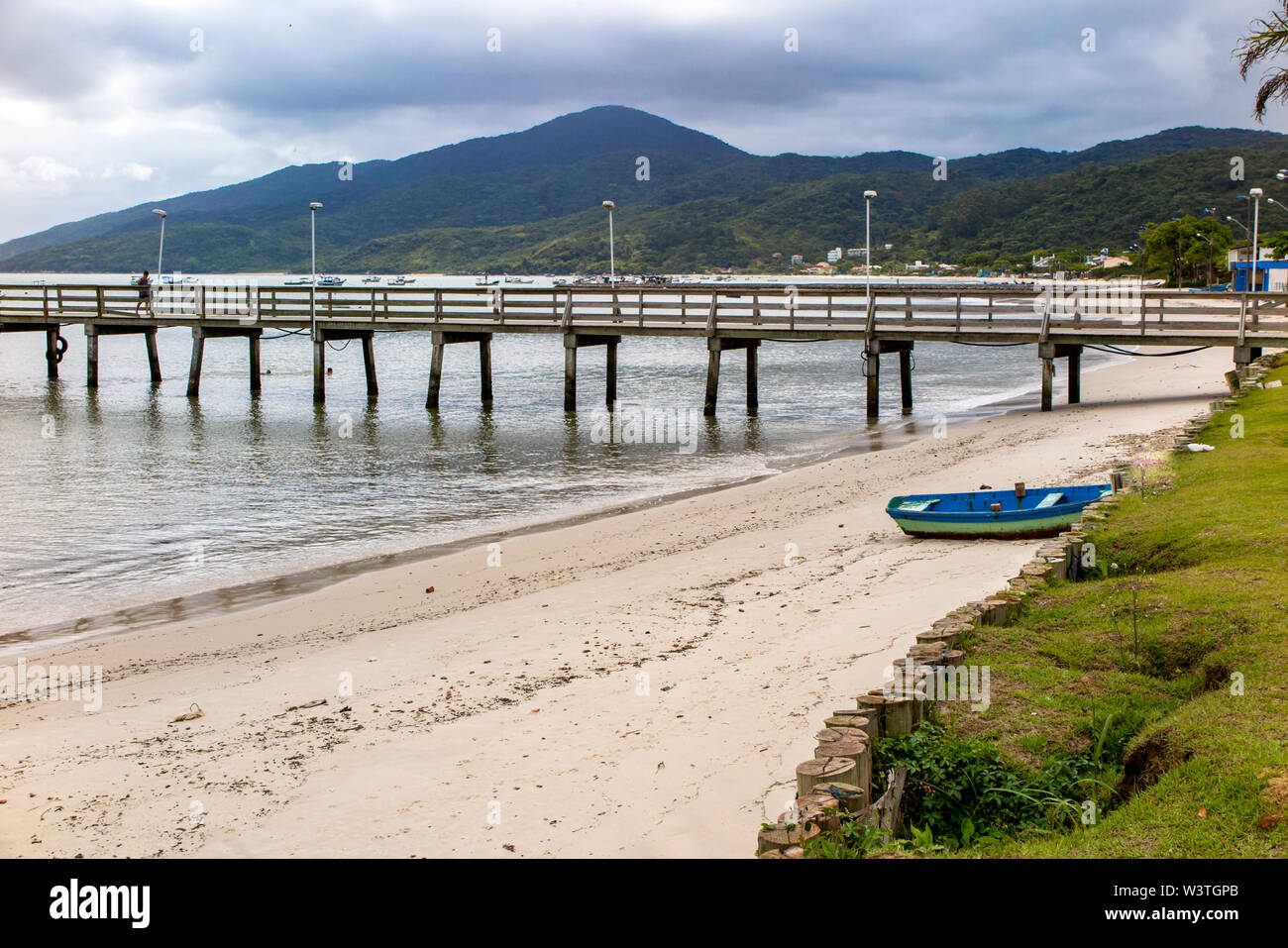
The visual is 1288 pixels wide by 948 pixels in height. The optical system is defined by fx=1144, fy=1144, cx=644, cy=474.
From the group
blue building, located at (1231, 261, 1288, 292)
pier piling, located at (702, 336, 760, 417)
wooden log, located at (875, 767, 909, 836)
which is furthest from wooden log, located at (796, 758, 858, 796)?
blue building, located at (1231, 261, 1288, 292)

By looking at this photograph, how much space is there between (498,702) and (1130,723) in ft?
14.9

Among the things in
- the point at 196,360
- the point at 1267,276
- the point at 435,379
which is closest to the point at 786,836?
the point at 435,379

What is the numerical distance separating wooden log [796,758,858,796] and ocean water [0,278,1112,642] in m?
10.2

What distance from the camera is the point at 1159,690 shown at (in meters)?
7.16

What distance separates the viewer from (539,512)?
65.9 ft

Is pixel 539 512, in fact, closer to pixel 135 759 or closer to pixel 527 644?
pixel 527 644

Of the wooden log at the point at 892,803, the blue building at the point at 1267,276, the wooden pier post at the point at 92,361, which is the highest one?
the blue building at the point at 1267,276

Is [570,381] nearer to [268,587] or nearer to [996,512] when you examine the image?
[268,587]

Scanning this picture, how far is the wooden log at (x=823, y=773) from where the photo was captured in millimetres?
5551

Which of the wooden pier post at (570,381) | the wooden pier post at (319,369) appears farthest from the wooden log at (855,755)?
the wooden pier post at (319,369)

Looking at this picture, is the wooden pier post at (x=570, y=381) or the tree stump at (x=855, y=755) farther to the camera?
the wooden pier post at (x=570, y=381)

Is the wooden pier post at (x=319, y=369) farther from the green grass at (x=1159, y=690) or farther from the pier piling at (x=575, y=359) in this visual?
the green grass at (x=1159, y=690)

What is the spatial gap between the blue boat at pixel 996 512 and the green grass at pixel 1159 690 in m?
1.76

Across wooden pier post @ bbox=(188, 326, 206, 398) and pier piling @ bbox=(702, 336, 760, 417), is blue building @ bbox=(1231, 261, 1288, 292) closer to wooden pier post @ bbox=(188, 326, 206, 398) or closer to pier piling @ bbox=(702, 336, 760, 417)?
pier piling @ bbox=(702, 336, 760, 417)
